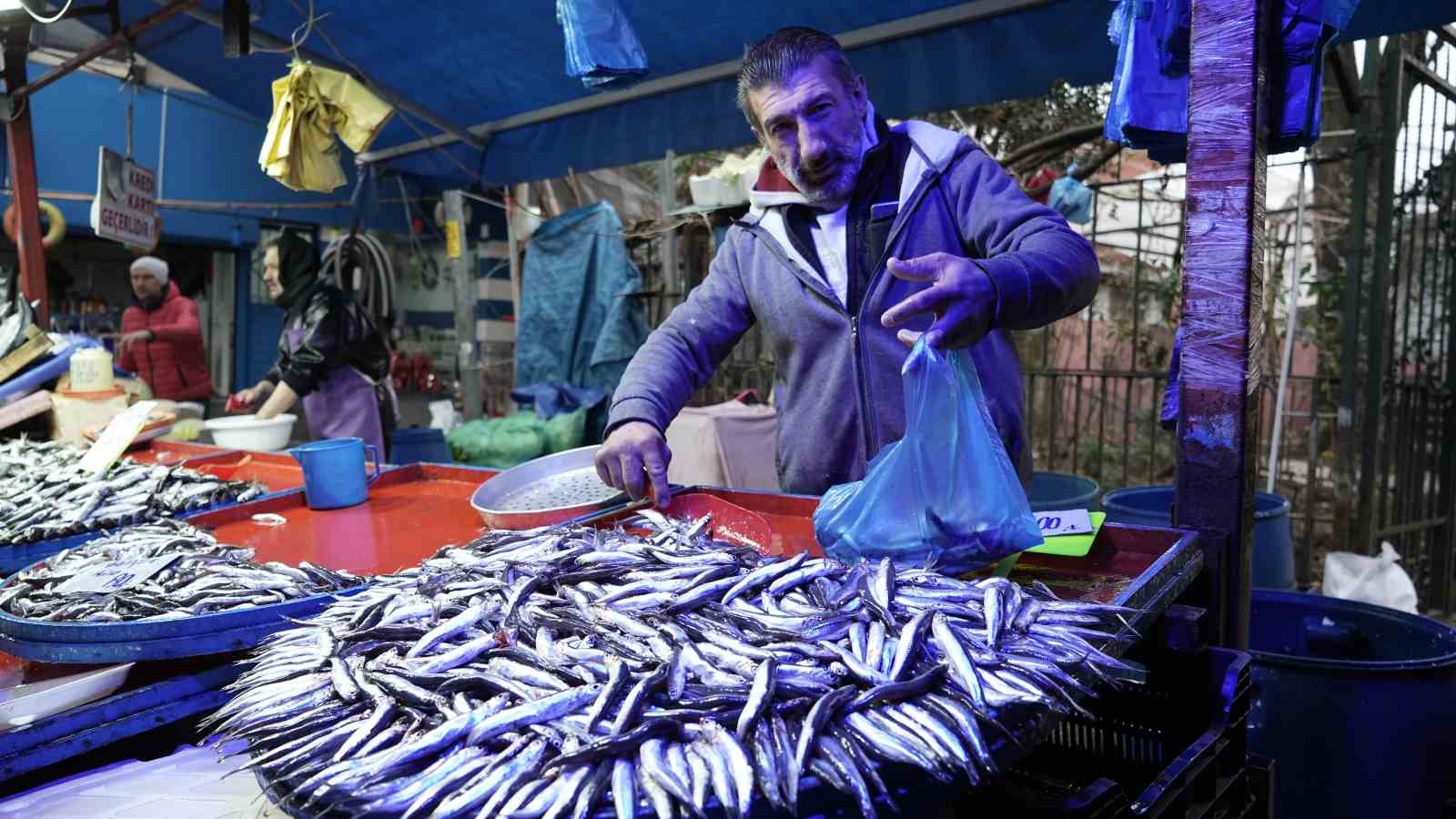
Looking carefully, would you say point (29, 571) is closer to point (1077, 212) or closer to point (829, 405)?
point (829, 405)

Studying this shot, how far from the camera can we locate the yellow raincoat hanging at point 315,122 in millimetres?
5348

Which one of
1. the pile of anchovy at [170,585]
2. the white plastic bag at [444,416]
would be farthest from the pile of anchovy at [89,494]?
the white plastic bag at [444,416]

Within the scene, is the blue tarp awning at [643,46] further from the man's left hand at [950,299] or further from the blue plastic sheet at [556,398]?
the man's left hand at [950,299]

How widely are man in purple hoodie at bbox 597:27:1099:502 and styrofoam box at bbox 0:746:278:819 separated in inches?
48.1

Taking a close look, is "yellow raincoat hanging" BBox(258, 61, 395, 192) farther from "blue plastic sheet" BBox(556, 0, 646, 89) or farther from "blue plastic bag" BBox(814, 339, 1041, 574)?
A: "blue plastic bag" BBox(814, 339, 1041, 574)

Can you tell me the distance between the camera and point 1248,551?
198 cm

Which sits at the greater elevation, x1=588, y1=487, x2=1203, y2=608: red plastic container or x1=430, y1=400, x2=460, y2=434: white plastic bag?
x1=588, y1=487, x2=1203, y2=608: red plastic container

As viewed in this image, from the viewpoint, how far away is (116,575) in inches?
76.0

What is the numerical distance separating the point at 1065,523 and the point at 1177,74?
4.70ft

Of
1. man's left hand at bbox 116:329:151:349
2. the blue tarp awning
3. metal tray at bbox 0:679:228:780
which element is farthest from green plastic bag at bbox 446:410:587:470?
metal tray at bbox 0:679:228:780

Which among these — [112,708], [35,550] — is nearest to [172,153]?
[35,550]

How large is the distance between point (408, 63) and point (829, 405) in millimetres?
4926

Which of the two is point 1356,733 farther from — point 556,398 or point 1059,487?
point 556,398

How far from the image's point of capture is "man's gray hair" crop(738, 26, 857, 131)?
99.0 inches
